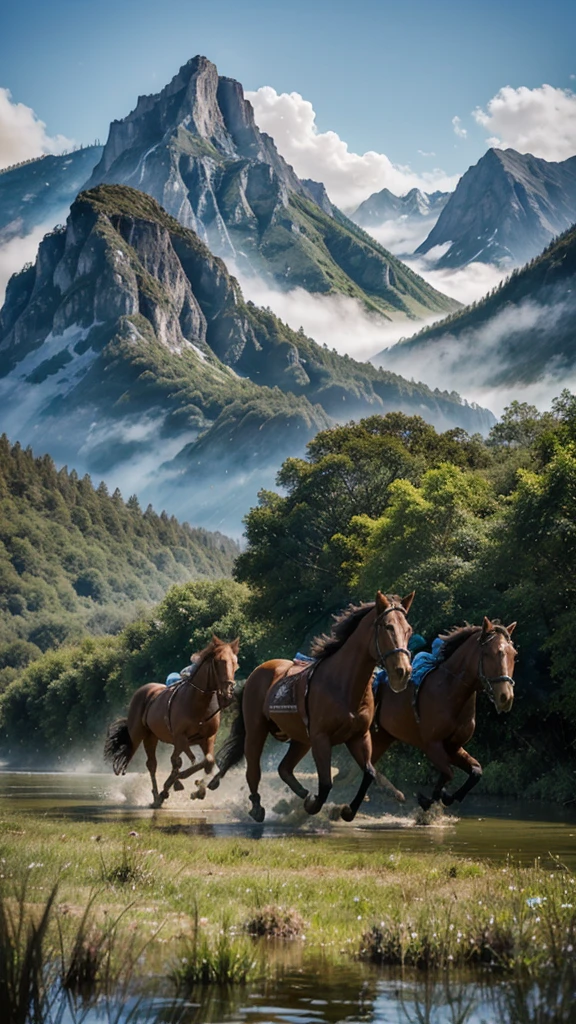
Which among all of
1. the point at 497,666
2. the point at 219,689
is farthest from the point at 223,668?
the point at 497,666

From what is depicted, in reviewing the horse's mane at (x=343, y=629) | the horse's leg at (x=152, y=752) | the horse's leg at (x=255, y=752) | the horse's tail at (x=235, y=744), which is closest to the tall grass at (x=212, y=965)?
the horse's mane at (x=343, y=629)

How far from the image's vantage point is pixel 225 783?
50844mm

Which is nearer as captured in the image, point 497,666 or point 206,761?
point 497,666

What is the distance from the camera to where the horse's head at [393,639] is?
56.3 feet

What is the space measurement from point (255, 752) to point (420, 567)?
27.7m

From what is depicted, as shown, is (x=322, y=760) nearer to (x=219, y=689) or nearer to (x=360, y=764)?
(x=360, y=764)

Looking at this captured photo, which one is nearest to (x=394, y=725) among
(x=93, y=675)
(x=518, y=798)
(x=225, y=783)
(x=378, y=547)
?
(x=518, y=798)

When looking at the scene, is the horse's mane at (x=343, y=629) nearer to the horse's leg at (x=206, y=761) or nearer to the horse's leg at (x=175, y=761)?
the horse's leg at (x=206, y=761)

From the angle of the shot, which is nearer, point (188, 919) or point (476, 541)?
point (188, 919)

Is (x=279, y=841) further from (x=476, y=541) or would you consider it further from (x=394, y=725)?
(x=476, y=541)

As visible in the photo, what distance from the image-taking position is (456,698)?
1920 cm

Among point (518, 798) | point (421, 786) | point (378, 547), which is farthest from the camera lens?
point (378, 547)

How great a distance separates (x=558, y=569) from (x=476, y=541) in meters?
9.10

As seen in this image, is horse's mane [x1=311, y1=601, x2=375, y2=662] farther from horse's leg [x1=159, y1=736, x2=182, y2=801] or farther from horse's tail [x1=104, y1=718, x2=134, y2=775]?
horse's tail [x1=104, y1=718, x2=134, y2=775]
